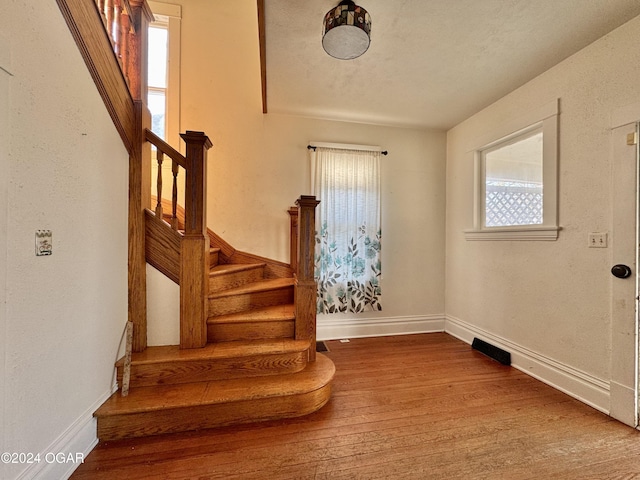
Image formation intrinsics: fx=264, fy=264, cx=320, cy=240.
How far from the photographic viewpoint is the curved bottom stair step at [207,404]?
1481 mm

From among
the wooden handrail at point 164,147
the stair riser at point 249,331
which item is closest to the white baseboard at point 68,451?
the stair riser at point 249,331

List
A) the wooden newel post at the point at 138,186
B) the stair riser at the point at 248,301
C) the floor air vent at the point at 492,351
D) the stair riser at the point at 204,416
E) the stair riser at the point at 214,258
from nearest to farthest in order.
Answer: the stair riser at the point at 204,416
the wooden newel post at the point at 138,186
the stair riser at the point at 248,301
the floor air vent at the point at 492,351
the stair riser at the point at 214,258

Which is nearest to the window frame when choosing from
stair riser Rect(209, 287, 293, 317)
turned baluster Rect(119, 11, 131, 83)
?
turned baluster Rect(119, 11, 131, 83)

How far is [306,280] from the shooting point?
2064mm

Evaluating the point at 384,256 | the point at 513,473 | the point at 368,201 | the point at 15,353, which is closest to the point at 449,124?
the point at 368,201

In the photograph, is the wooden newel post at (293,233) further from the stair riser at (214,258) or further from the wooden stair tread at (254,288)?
the stair riser at (214,258)

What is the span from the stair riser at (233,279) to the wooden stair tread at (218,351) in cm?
50

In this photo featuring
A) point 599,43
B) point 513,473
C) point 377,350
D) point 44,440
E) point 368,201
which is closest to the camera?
point 44,440

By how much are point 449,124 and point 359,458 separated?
3.34 metres

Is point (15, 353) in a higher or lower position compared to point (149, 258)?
lower

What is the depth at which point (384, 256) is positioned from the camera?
3.19 m

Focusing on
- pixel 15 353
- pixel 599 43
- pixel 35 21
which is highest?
pixel 599 43

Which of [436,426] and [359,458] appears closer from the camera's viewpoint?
[359,458]

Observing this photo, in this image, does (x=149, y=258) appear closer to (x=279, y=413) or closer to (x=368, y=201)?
(x=279, y=413)
